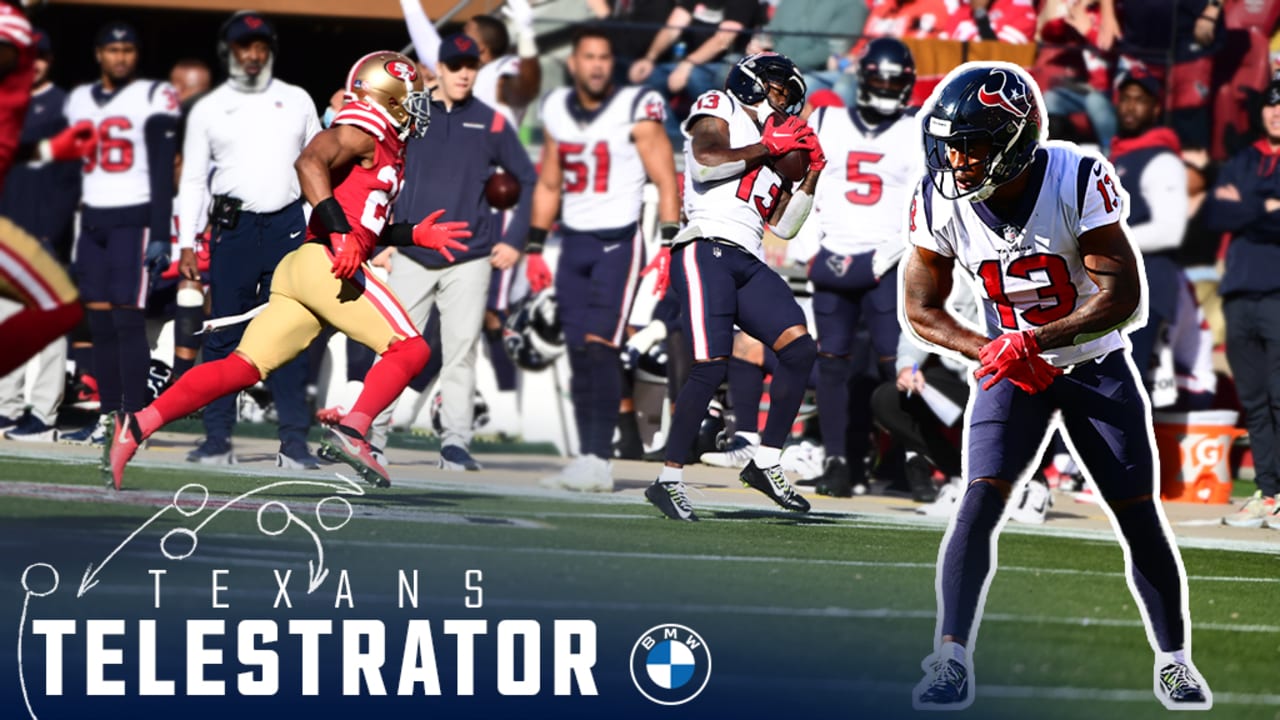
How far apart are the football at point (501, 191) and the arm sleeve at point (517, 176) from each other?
3 cm

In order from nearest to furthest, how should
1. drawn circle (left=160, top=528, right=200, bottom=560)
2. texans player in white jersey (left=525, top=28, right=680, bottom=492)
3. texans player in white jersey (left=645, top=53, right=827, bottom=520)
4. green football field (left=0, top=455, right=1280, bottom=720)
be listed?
green football field (left=0, top=455, right=1280, bottom=720), drawn circle (left=160, top=528, right=200, bottom=560), texans player in white jersey (left=645, top=53, right=827, bottom=520), texans player in white jersey (left=525, top=28, right=680, bottom=492)

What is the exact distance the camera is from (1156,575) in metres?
4.71

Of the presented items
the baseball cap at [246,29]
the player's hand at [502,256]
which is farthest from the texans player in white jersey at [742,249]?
the baseball cap at [246,29]

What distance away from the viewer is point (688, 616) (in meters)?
4.99

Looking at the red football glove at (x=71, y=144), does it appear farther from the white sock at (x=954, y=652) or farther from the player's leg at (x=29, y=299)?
the white sock at (x=954, y=652)

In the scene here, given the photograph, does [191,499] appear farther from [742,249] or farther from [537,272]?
[537,272]

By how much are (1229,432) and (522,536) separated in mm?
4054

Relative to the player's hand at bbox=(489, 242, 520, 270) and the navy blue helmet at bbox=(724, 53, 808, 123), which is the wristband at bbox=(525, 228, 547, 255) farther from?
the navy blue helmet at bbox=(724, 53, 808, 123)

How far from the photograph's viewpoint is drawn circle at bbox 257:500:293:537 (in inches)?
220

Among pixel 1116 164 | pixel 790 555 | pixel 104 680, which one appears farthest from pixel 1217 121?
pixel 104 680

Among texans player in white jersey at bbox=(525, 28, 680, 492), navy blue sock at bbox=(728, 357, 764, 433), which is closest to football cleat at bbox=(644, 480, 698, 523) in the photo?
navy blue sock at bbox=(728, 357, 764, 433)

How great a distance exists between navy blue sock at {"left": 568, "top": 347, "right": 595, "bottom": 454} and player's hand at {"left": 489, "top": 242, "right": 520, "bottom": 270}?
1.48 ft

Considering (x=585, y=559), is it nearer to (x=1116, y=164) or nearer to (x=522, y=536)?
(x=522, y=536)

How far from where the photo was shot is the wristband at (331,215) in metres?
5.72
